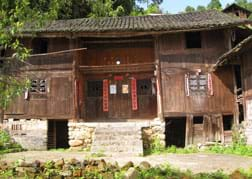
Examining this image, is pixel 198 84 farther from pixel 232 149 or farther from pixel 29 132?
pixel 29 132

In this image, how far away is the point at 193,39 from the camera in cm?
1616

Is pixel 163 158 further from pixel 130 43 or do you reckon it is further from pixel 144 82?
pixel 130 43

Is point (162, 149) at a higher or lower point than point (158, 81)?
lower

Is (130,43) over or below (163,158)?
over

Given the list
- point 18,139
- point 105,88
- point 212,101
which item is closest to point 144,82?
point 105,88

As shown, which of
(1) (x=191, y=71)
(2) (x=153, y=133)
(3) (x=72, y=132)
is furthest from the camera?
(1) (x=191, y=71)

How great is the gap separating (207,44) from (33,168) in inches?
376

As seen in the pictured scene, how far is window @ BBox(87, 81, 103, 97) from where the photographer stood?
56.2 ft

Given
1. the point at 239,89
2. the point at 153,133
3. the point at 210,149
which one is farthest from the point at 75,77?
the point at 239,89

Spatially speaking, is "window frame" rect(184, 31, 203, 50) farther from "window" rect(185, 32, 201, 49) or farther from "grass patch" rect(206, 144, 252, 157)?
"grass patch" rect(206, 144, 252, 157)

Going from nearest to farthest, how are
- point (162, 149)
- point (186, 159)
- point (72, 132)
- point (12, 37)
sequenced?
point (12, 37) → point (186, 159) → point (162, 149) → point (72, 132)

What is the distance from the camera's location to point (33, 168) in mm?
9891

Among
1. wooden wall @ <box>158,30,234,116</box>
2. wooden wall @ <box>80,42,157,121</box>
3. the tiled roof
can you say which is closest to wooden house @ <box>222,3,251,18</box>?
the tiled roof

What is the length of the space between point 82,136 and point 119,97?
116 inches
